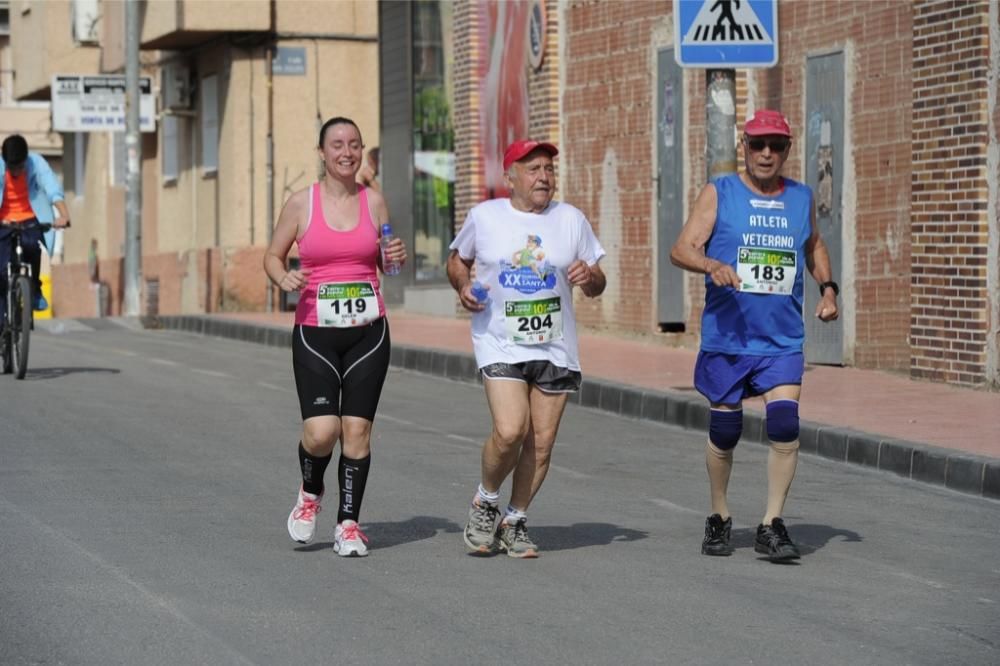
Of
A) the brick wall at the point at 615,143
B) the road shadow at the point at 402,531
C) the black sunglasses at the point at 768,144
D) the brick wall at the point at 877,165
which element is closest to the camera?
the black sunglasses at the point at 768,144

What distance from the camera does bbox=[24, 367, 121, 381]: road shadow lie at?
17.3 metres

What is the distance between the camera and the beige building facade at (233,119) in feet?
104

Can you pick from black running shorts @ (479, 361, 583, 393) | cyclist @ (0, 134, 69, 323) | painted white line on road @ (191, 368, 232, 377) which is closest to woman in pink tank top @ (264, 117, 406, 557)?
black running shorts @ (479, 361, 583, 393)

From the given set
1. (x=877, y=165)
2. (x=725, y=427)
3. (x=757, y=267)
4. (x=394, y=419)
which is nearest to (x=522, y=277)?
(x=757, y=267)

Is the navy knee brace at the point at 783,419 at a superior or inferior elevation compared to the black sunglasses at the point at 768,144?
inferior

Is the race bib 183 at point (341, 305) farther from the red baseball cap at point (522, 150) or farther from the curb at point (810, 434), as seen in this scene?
the curb at point (810, 434)

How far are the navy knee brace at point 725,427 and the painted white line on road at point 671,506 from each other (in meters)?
1.32

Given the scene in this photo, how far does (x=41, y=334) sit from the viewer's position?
25.5m

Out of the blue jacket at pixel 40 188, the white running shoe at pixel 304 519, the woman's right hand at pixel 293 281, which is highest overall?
the blue jacket at pixel 40 188

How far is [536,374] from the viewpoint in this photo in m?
8.96

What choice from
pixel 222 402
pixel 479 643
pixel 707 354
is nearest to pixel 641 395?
pixel 222 402

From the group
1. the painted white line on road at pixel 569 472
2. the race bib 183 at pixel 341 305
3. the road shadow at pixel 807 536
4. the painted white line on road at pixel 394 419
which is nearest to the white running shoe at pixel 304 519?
the race bib 183 at pixel 341 305

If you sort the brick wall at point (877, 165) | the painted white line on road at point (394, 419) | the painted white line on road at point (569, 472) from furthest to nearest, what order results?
1. the brick wall at point (877, 165)
2. the painted white line on road at point (394, 419)
3. the painted white line on road at point (569, 472)

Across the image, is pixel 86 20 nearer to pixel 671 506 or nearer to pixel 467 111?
pixel 467 111
